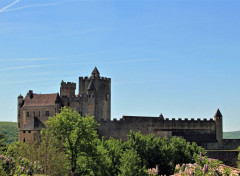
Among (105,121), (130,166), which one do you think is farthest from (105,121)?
(130,166)

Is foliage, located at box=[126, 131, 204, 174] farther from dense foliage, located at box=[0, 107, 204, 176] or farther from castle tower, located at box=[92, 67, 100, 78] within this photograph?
castle tower, located at box=[92, 67, 100, 78]

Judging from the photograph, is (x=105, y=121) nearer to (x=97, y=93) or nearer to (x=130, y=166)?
(x=97, y=93)

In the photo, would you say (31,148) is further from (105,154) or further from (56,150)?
(105,154)

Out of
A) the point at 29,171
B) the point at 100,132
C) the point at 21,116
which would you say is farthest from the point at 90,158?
the point at 21,116

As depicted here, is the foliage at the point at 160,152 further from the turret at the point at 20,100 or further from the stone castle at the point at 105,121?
the turret at the point at 20,100

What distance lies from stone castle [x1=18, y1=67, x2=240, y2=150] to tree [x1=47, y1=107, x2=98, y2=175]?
1050 inches

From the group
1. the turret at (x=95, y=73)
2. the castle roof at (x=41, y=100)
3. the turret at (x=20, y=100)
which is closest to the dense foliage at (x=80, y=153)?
the turret at (x=95, y=73)

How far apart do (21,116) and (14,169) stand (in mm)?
65950

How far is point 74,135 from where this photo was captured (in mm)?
48219

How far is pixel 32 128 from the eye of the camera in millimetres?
81562

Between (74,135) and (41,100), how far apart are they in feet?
128

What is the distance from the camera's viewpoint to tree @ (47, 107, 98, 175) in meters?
47.9

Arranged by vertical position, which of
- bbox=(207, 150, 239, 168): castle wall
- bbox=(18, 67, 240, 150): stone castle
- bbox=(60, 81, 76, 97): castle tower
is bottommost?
bbox=(207, 150, 239, 168): castle wall

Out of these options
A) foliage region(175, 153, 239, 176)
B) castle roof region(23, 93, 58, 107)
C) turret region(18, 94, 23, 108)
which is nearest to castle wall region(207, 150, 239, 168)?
castle roof region(23, 93, 58, 107)
